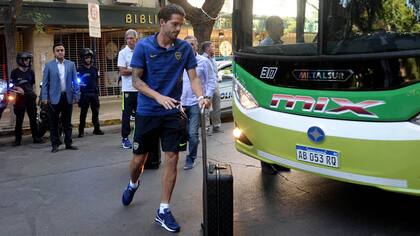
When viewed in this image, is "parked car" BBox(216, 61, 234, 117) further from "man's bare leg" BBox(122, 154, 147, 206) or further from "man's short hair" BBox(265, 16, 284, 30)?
"man's bare leg" BBox(122, 154, 147, 206)

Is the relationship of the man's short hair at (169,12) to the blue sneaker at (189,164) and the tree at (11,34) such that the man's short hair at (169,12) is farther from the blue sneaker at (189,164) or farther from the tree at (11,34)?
the tree at (11,34)

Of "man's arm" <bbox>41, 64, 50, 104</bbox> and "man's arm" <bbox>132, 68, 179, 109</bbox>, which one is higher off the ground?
"man's arm" <bbox>132, 68, 179, 109</bbox>

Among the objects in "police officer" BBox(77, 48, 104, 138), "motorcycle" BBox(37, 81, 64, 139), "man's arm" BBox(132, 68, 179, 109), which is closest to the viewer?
"man's arm" BBox(132, 68, 179, 109)

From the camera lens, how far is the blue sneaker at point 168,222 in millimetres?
4220

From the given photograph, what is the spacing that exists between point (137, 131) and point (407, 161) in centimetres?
223

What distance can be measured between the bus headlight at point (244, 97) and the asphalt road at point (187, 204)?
0.98 metres

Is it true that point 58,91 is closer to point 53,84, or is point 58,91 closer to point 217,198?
point 53,84

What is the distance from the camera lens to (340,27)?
414 centimetres

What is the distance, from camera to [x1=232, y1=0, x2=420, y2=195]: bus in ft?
12.1

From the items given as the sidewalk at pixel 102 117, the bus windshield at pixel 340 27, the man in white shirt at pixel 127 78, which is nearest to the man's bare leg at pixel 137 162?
the bus windshield at pixel 340 27

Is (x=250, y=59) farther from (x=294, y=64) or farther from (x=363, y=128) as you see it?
(x=363, y=128)

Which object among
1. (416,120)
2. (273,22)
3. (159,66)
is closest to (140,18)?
(273,22)

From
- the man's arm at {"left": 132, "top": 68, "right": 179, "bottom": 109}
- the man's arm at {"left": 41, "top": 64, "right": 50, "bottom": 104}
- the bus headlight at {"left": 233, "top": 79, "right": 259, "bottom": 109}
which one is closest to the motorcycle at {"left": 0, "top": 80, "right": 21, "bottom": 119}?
the man's arm at {"left": 41, "top": 64, "right": 50, "bottom": 104}

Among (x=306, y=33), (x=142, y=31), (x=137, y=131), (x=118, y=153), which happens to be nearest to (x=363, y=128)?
(x=306, y=33)
